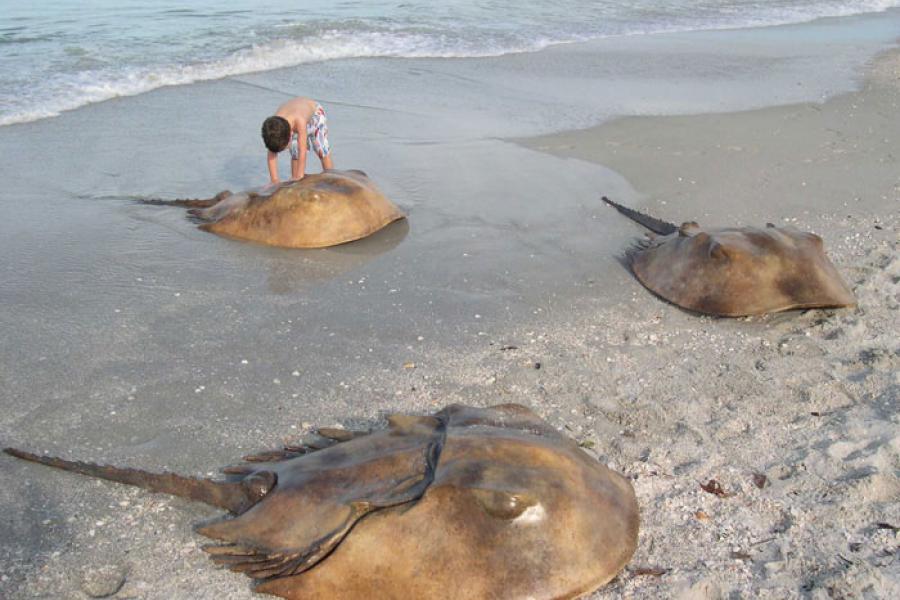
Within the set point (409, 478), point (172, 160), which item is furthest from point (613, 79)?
point (409, 478)

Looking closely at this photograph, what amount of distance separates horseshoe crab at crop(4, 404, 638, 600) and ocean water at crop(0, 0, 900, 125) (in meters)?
7.15

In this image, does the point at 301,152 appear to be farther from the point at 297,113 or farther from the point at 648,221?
the point at 648,221

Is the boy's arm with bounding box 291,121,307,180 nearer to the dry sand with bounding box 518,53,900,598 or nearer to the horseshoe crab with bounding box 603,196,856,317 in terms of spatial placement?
the dry sand with bounding box 518,53,900,598

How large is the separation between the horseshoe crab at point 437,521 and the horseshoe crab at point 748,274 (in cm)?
229

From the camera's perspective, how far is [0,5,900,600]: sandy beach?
311 centimetres

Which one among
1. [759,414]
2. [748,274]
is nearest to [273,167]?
[748,274]

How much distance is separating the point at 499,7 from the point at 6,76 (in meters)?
9.41

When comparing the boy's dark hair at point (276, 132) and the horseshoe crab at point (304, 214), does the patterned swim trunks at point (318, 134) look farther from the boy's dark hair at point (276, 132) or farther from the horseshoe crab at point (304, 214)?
the horseshoe crab at point (304, 214)

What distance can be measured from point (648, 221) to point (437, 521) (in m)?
4.04

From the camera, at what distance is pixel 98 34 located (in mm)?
12117

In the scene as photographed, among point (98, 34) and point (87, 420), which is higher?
point (98, 34)

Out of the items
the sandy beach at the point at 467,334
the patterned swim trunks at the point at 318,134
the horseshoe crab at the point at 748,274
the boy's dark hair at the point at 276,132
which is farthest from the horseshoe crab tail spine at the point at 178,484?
the patterned swim trunks at the point at 318,134

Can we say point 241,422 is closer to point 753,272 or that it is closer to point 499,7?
point 753,272

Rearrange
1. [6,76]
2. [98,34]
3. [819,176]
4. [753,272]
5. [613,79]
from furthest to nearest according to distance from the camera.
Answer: [98,34] → [613,79] → [6,76] → [819,176] → [753,272]
